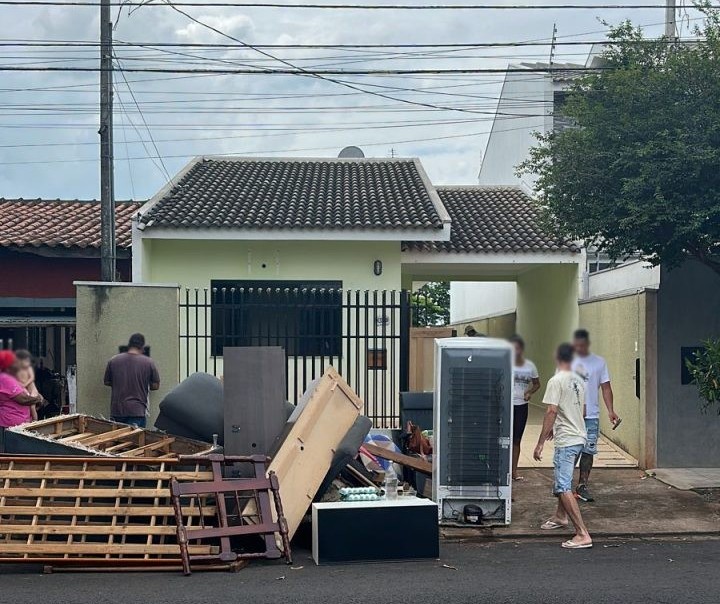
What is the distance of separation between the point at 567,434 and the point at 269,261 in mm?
8830

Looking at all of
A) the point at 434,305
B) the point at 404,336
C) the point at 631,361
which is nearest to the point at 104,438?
the point at 404,336

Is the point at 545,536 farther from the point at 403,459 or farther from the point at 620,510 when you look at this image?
the point at 403,459

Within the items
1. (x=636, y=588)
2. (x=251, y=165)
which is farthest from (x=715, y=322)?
(x=251, y=165)

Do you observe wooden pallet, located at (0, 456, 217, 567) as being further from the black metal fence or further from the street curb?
the black metal fence

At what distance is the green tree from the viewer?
3670cm

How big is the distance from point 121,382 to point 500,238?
Answer: 8.79m

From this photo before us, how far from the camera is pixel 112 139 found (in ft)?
50.2

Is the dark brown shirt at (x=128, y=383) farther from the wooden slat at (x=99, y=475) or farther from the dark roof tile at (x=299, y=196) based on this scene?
the dark roof tile at (x=299, y=196)

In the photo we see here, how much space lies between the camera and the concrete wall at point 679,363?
11.0 metres

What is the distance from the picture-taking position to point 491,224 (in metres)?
17.8

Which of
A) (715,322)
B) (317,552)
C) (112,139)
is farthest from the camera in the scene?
(112,139)

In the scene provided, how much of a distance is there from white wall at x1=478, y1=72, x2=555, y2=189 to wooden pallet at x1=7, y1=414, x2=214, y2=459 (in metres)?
12.3

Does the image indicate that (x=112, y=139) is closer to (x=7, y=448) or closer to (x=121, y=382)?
(x=121, y=382)

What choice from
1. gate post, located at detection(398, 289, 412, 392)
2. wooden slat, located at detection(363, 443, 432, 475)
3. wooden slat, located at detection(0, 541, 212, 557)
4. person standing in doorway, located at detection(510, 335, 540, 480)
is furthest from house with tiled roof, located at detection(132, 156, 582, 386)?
wooden slat, located at detection(0, 541, 212, 557)
